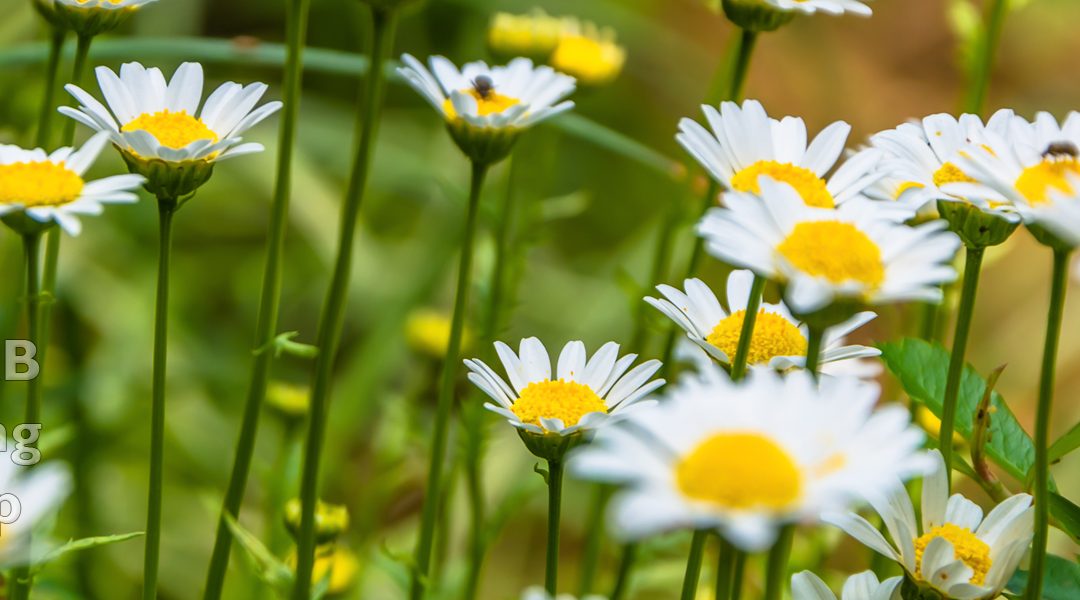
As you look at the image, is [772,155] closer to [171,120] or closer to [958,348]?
[958,348]

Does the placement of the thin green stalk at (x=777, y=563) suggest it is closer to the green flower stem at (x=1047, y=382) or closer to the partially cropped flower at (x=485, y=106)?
the green flower stem at (x=1047, y=382)

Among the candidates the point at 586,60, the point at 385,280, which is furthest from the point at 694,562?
the point at 385,280

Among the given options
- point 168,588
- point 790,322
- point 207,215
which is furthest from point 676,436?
point 207,215

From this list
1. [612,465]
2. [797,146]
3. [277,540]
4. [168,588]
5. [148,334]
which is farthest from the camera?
[148,334]

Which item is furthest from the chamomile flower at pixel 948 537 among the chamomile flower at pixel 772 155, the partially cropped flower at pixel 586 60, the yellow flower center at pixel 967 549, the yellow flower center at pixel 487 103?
the partially cropped flower at pixel 586 60

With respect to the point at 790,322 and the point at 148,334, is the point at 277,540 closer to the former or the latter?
the point at 790,322

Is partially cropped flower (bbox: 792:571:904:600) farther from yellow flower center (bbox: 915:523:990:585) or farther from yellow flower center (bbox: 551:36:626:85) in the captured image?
yellow flower center (bbox: 551:36:626:85)
